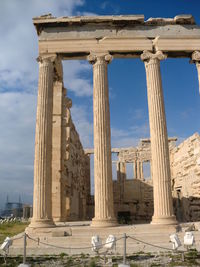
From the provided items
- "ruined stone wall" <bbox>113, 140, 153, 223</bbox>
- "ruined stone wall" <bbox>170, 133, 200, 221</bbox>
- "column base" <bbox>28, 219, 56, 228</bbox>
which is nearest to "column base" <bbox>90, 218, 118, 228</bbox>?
"column base" <bbox>28, 219, 56, 228</bbox>

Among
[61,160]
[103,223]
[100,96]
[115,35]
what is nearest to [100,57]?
[115,35]

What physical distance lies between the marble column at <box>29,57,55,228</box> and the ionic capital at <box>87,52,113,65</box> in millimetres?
2277

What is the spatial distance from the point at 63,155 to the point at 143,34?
9.67m

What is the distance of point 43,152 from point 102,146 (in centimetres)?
325

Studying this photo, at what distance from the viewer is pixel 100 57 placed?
18.5 meters

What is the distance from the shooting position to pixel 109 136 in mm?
17531

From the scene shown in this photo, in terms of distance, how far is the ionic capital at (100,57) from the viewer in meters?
18.5

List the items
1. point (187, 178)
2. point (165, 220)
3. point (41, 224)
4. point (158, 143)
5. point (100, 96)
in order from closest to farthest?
point (41, 224) < point (165, 220) < point (158, 143) < point (100, 96) < point (187, 178)

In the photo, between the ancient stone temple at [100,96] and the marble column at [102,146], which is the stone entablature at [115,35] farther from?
the marble column at [102,146]

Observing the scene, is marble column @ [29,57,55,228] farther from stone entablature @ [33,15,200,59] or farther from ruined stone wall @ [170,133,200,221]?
ruined stone wall @ [170,133,200,221]

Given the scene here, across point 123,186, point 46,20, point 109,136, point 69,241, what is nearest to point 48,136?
A: point 109,136

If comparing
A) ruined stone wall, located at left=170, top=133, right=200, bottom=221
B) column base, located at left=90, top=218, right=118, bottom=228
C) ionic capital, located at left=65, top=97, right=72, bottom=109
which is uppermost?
ionic capital, located at left=65, top=97, right=72, bottom=109

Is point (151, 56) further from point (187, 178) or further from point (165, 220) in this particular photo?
point (187, 178)

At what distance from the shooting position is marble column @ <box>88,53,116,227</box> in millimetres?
16234
